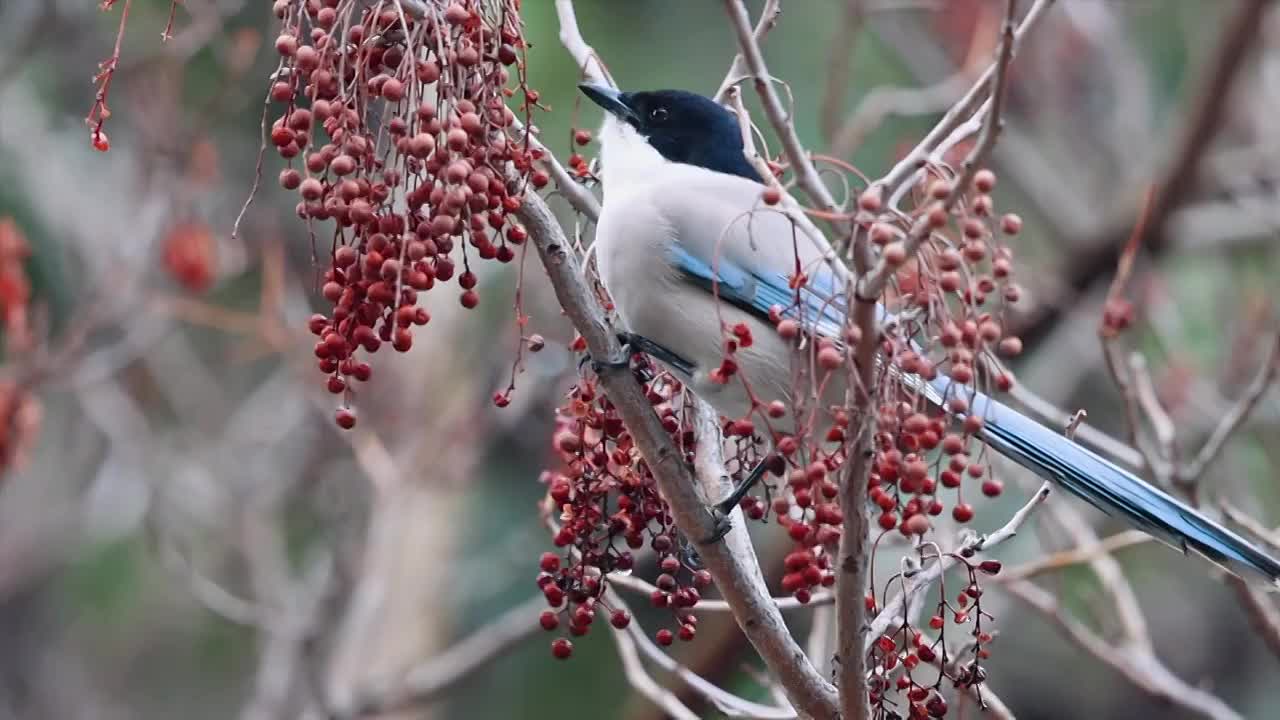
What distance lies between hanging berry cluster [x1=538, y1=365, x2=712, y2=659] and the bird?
4.9 inches

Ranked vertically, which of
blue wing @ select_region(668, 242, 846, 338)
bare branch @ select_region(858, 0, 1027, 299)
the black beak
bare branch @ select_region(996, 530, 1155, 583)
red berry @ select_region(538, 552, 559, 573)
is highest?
the black beak

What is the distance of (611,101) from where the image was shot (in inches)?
141

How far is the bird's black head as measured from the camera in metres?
3.62

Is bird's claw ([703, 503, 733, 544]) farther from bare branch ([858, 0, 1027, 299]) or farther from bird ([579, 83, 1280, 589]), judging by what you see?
bare branch ([858, 0, 1027, 299])

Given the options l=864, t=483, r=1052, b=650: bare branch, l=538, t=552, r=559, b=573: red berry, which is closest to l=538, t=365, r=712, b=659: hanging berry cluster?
l=538, t=552, r=559, b=573: red berry

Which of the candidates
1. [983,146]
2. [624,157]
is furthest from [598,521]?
[624,157]

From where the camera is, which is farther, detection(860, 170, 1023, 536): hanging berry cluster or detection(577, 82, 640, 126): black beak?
detection(577, 82, 640, 126): black beak

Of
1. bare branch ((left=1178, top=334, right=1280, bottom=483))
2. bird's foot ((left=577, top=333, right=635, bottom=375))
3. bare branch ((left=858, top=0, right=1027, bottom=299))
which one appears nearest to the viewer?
bare branch ((left=858, top=0, right=1027, bottom=299))

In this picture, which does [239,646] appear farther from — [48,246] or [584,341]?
[584,341]

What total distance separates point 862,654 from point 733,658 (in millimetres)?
2919

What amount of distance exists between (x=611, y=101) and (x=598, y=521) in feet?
4.40

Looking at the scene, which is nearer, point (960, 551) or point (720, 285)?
point (960, 551)

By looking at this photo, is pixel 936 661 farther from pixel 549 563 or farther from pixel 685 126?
pixel 685 126

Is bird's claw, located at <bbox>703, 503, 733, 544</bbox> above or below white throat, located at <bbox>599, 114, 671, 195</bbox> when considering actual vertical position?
below
